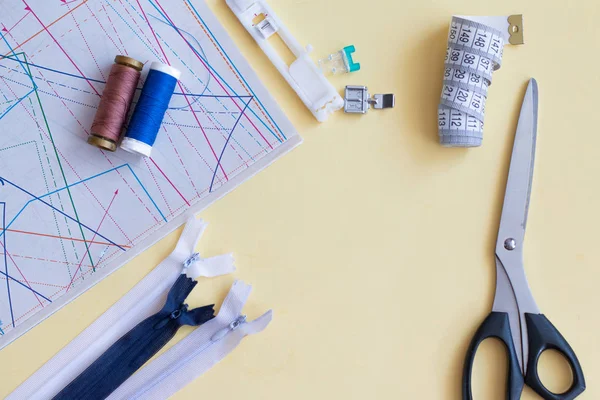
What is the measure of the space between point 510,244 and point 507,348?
0.17 metres

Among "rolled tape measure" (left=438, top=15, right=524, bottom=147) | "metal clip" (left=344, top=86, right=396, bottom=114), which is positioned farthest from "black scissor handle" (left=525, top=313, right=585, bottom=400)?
"metal clip" (left=344, top=86, right=396, bottom=114)

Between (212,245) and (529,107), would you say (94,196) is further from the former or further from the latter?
(529,107)

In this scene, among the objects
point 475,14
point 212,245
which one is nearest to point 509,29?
point 475,14

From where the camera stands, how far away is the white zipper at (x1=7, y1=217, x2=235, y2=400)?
93 centimetres

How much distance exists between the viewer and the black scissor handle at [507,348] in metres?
0.91

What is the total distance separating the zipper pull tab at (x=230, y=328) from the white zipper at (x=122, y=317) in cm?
8

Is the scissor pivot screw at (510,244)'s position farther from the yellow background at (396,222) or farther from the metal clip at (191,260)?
the metal clip at (191,260)

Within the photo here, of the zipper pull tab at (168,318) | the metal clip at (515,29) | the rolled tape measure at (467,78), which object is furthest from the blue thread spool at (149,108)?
the metal clip at (515,29)

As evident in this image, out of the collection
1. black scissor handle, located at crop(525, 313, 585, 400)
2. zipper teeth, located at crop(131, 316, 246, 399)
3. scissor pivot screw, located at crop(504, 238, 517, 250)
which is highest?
zipper teeth, located at crop(131, 316, 246, 399)

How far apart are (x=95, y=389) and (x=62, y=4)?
64 centimetres

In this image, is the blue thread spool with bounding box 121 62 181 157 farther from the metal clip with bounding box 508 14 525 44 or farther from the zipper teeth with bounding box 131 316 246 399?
the metal clip with bounding box 508 14 525 44

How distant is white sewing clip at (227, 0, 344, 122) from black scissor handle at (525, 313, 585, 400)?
1.61 feet

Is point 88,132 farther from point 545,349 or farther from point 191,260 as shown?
point 545,349

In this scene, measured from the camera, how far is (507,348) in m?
0.92
